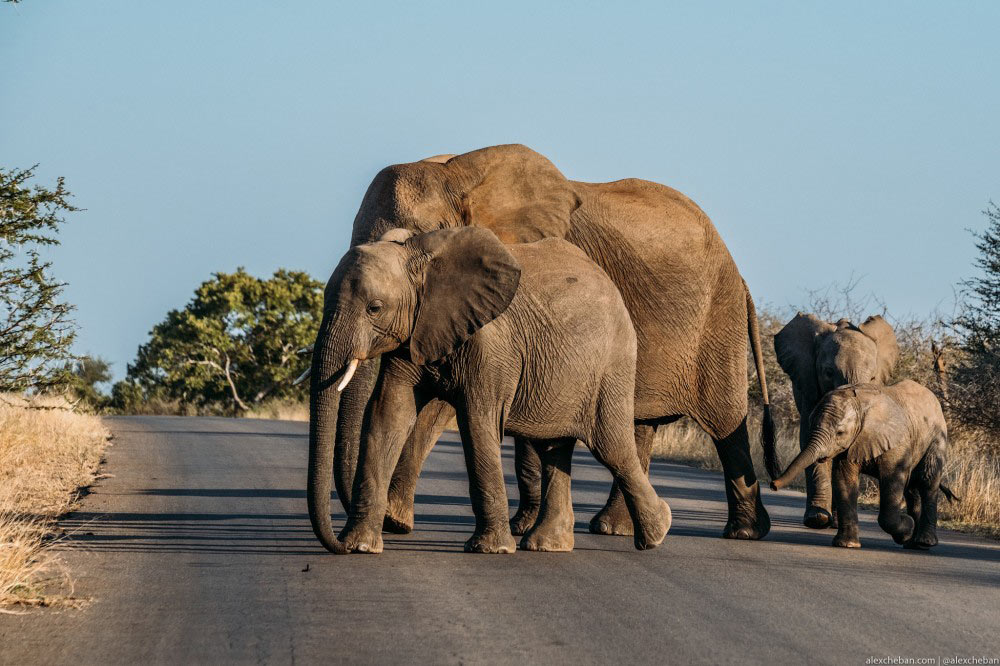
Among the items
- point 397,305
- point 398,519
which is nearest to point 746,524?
point 398,519

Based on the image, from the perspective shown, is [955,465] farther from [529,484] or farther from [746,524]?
[529,484]

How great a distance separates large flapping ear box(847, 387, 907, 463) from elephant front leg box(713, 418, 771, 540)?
956mm

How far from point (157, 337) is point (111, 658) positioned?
4139cm

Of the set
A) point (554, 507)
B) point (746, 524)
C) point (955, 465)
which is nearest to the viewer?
point (554, 507)

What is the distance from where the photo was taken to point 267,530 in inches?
470

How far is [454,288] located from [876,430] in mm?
3832

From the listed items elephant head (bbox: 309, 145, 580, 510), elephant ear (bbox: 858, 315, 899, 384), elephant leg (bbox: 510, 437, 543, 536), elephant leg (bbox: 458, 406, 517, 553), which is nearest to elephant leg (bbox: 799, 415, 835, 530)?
elephant leg (bbox: 510, 437, 543, 536)

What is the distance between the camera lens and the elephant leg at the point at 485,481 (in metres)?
10.3

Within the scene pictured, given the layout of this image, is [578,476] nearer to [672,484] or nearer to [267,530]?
[672,484]

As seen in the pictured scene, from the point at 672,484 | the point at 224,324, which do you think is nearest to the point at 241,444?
the point at 672,484

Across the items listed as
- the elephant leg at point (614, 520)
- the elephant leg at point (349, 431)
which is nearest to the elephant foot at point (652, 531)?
the elephant leg at point (614, 520)

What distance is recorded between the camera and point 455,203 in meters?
11.4

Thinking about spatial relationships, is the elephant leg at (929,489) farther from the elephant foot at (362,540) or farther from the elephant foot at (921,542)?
the elephant foot at (362,540)

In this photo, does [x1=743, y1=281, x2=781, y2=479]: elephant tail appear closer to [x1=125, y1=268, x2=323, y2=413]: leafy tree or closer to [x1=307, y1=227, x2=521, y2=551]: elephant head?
[x1=307, y1=227, x2=521, y2=551]: elephant head
